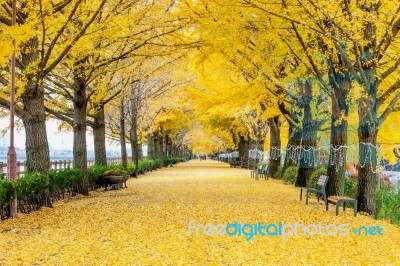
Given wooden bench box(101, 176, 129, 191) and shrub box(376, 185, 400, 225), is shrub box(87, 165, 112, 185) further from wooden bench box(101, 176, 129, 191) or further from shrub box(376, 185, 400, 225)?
shrub box(376, 185, 400, 225)

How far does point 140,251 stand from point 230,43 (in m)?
9.85

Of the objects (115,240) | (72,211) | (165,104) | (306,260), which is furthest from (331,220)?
(165,104)

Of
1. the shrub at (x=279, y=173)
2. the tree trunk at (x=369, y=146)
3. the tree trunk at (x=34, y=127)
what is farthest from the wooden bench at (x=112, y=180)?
the shrub at (x=279, y=173)

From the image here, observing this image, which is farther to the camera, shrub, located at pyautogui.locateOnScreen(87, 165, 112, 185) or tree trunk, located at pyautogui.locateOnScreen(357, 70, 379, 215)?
shrub, located at pyautogui.locateOnScreen(87, 165, 112, 185)

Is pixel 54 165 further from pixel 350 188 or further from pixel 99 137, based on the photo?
pixel 350 188

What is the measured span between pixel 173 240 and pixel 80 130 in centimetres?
1084

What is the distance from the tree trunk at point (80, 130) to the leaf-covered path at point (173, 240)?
4.68m

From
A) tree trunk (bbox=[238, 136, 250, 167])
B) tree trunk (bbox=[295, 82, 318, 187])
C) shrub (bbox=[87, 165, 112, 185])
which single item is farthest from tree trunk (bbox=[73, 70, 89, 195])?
tree trunk (bbox=[238, 136, 250, 167])

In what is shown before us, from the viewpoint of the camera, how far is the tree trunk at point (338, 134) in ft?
48.5

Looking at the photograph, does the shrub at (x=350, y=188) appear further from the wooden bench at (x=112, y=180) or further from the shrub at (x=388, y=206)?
the wooden bench at (x=112, y=180)

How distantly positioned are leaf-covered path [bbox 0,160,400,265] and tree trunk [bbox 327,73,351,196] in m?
2.20

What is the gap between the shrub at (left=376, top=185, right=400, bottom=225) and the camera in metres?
13.7

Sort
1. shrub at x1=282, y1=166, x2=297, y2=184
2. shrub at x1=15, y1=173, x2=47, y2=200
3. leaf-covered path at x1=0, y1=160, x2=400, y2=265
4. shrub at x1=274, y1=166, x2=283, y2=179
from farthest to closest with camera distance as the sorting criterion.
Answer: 1. shrub at x1=274, y1=166, x2=283, y2=179
2. shrub at x1=282, y1=166, x2=297, y2=184
3. shrub at x1=15, y1=173, x2=47, y2=200
4. leaf-covered path at x1=0, y1=160, x2=400, y2=265

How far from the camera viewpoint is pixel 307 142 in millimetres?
22250
